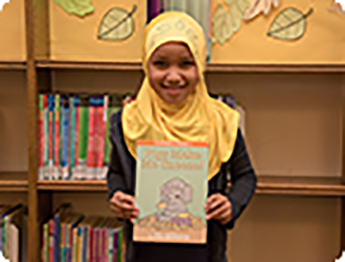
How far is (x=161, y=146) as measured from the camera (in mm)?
1064

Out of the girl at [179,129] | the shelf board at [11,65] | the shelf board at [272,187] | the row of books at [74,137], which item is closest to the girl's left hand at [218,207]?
the girl at [179,129]

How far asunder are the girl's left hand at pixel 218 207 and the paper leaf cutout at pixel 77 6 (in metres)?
1.13

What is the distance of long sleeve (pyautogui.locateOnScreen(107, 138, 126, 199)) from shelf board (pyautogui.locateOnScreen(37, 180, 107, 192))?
482mm

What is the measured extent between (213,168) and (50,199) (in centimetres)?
107

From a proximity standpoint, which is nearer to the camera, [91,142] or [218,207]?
[218,207]

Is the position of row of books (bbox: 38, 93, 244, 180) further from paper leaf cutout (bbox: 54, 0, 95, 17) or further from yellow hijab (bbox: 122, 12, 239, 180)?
yellow hijab (bbox: 122, 12, 239, 180)

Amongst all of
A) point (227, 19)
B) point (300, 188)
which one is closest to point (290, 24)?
point (227, 19)

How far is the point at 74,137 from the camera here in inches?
65.4

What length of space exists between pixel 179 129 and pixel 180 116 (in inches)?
1.4

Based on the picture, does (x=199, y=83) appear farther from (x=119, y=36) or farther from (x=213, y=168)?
(x=119, y=36)

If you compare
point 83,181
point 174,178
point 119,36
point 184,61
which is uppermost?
point 119,36

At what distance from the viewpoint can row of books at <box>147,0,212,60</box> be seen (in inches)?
62.4

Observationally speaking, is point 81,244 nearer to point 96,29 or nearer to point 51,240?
point 51,240

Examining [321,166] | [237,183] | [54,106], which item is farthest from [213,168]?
[321,166]
